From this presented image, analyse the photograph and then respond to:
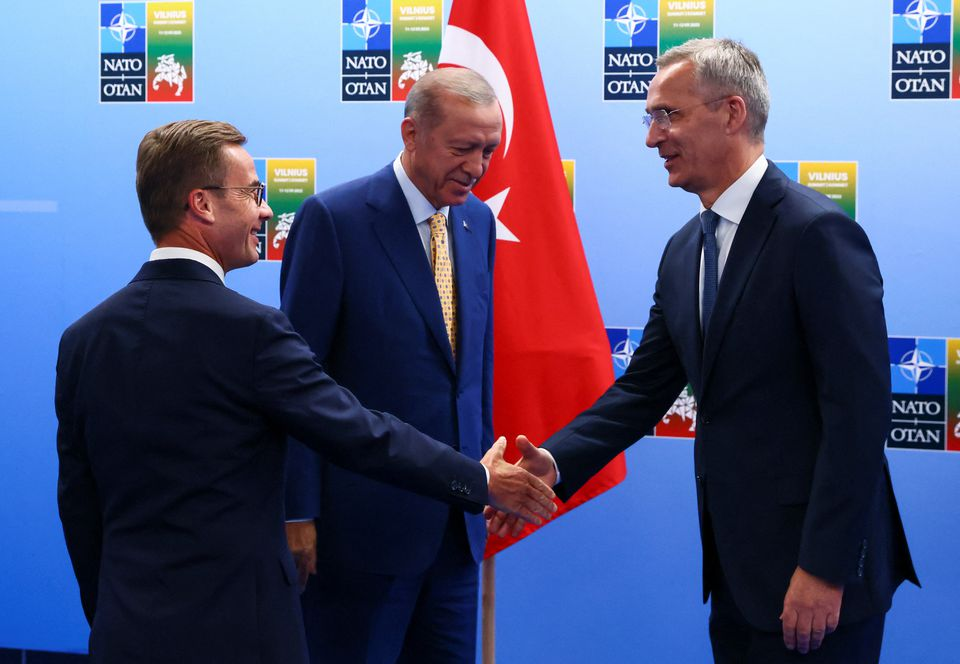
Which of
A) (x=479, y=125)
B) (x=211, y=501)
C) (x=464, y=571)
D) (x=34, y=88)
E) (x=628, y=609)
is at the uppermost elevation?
(x=34, y=88)

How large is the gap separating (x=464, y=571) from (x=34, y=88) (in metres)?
2.73

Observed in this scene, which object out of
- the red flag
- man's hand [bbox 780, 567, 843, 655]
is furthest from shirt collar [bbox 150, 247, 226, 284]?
the red flag

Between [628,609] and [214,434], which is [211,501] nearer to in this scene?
[214,434]

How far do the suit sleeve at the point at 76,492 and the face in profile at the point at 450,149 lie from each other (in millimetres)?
967

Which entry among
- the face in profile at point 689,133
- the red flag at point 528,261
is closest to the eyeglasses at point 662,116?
the face in profile at point 689,133

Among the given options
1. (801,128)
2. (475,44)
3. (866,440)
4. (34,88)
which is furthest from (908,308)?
(34,88)

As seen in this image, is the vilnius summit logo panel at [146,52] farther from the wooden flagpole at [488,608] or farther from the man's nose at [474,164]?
the wooden flagpole at [488,608]

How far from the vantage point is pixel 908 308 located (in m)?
3.61

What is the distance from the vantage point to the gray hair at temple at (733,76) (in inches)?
86.9

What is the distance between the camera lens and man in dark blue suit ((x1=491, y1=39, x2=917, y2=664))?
75.4 inches

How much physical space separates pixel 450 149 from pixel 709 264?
0.68 meters

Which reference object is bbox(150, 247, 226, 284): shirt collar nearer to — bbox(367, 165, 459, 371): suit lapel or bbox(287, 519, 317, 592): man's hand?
bbox(367, 165, 459, 371): suit lapel

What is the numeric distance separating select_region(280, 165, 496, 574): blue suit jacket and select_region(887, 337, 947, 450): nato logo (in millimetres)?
1783

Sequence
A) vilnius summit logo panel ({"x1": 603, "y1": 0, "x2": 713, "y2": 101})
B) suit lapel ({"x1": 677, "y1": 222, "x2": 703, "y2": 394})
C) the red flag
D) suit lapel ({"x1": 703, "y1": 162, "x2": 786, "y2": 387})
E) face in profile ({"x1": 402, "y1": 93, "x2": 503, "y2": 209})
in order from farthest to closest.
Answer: vilnius summit logo panel ({"x1": 603, "y1": 0, "x2": 713, "y2": 101}) → the red flag → face in profile ({"x1": 402, "y1": 93, "x2": 503, "y2": 209}) → suit lapel ({"x1": 677, "y1": 222, "x2": 703, "y2": 394}) → suit lapel ({"x1": 703, "y1": 162, "x2": 786, "y2": 387})
